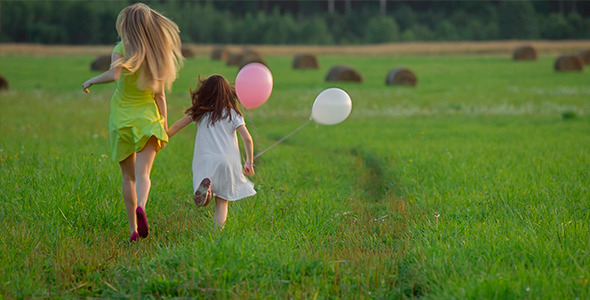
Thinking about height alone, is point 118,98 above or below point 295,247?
above

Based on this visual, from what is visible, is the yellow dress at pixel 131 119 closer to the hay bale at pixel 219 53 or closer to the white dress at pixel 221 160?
the white dress at pixel 221 160

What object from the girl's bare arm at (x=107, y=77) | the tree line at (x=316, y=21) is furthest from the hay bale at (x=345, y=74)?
the tree line at (x=316, y=21)

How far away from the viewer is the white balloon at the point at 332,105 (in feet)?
20.3

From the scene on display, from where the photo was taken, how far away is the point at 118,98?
18.0 ft

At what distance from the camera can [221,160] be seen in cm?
538

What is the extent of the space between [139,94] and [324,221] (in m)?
2.13

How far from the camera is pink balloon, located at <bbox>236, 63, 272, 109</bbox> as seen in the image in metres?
6.20

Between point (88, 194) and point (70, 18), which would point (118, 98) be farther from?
point (70, 18)

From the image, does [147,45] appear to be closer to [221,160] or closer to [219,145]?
[219,145]

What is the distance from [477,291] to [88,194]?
4.23 m

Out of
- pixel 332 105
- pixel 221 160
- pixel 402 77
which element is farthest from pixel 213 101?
pixel 402 77

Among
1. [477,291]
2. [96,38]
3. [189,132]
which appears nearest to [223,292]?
[477,291]

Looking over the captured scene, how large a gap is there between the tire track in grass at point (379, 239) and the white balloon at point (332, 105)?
40.0 inches

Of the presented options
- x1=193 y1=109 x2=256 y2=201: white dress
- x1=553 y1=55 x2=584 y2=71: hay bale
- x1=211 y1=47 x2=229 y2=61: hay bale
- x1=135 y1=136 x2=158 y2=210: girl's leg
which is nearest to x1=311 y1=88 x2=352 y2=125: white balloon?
x1=193 y1=109 x2=256 y2=201: white dress
